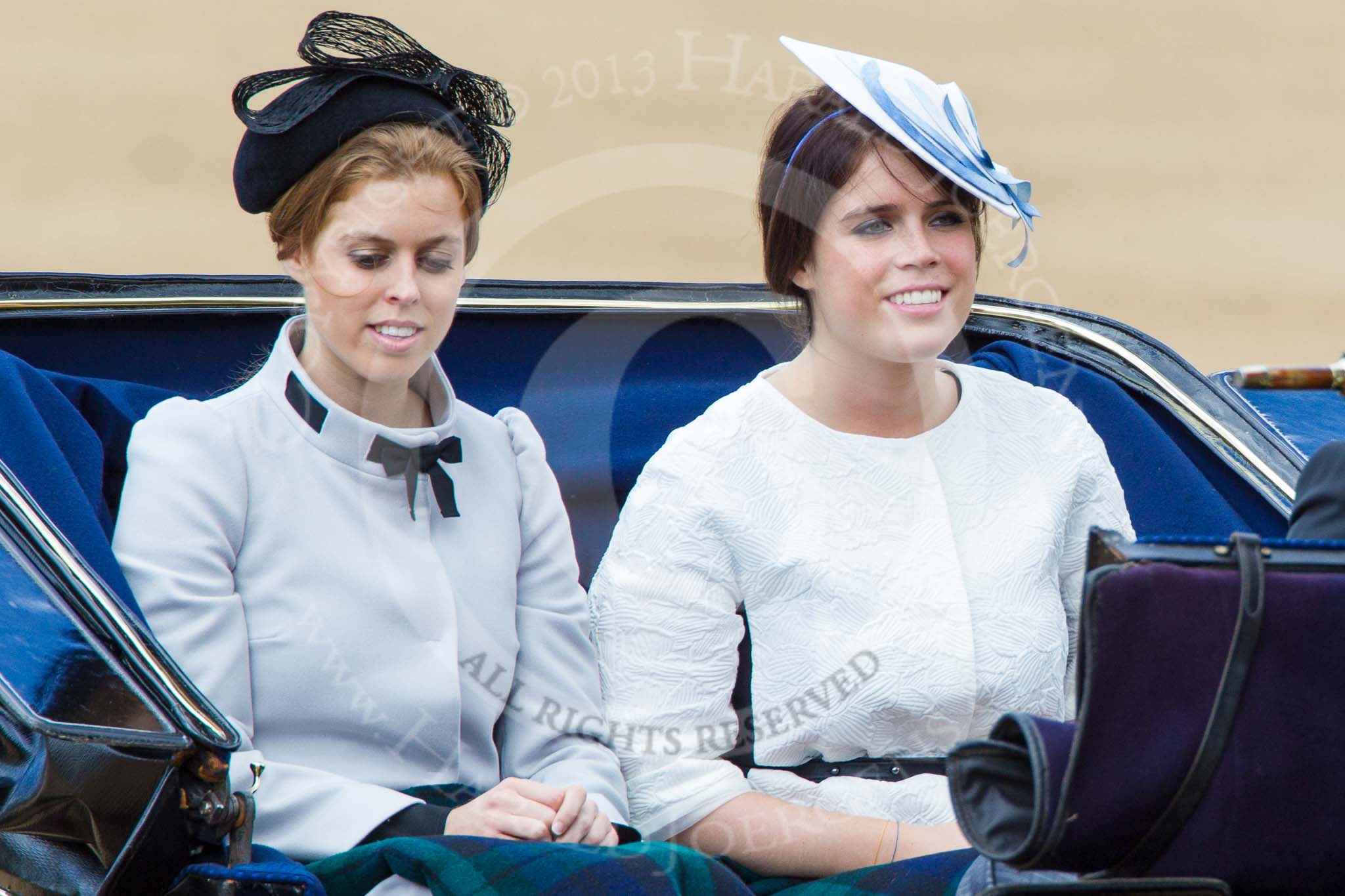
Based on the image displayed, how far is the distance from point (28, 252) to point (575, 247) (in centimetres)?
179

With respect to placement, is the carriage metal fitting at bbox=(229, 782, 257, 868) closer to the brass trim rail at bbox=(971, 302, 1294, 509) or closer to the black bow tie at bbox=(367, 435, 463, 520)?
the black bow tie at bbox=(367, 435, 463, 520)

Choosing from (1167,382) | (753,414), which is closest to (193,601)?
(753,414)

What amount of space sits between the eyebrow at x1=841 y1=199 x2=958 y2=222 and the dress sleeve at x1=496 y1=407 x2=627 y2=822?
438 mm

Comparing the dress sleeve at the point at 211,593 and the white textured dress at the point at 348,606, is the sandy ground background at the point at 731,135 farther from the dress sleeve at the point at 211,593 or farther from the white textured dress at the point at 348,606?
the dress sleeve at the point at 211,593

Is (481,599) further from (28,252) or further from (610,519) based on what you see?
(28,252)

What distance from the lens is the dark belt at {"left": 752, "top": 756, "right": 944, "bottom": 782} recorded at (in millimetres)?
1585

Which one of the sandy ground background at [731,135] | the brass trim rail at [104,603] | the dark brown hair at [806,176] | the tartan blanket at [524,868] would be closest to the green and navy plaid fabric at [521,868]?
the tartan blanket at [524,868]

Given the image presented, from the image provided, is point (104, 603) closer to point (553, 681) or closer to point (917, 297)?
point (553, 681)

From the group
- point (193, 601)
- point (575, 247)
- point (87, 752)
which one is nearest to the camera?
point (87, 752)

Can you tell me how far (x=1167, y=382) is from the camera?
7.13 feet

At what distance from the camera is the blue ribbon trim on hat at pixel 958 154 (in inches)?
63.4

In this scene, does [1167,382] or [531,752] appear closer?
[531,752]

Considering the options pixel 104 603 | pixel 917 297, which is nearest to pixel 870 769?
pixel 917 297

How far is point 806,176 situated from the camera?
5.48ft
